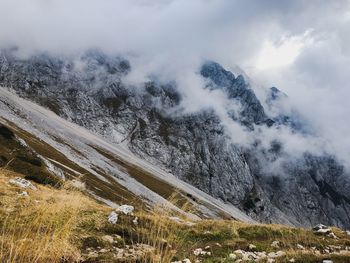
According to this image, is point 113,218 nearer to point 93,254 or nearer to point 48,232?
point 93,254

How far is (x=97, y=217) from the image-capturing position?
17.7 metres

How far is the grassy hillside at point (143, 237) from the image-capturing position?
27.6 ft

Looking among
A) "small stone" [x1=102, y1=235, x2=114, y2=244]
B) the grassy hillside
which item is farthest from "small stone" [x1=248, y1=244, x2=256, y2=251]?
"small stone" [x1=102, y1=235, x2=114, y2=244]

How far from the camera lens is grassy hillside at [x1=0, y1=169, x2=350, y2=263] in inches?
331

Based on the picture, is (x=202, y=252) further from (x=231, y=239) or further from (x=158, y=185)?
(x=158, y=185)

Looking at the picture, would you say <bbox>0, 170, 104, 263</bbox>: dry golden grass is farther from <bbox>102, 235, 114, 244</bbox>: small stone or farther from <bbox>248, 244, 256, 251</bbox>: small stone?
<bbox>248, 244, 256, 251</bbox>: small stone

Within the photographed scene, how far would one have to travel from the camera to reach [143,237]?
8680mm

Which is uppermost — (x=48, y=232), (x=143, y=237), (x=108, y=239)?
(x=143, y=237)

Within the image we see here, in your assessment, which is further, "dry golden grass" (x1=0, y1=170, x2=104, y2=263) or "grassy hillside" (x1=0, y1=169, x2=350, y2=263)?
"grassy hillside" (x1=0, y1=169, x2=350, y2=263)

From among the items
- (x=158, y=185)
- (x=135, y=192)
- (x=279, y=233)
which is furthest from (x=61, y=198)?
(x=158, y=185)

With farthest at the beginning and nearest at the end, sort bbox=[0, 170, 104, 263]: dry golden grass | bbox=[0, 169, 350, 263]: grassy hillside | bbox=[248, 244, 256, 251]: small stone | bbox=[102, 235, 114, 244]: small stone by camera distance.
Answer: bbox=[248, 244, 256, 251]: small stone
bbox=[102, 235, 114, 244]: small stone
bbox=[0, 169, 350, 263]: grassy hillside
bbox=[0, 170, 104, 263]: dry golden grass

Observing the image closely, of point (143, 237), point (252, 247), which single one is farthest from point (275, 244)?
point (143, 237)

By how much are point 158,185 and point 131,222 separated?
6978 inches

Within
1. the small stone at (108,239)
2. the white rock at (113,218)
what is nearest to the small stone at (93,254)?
the small stone at (108,239)
